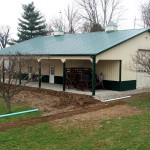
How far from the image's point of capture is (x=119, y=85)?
18.5m

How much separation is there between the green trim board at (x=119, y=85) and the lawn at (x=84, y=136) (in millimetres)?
7655

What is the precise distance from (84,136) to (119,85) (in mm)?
10059

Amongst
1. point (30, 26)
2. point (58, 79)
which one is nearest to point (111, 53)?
point (58, 79)

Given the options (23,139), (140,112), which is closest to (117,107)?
(140,112)

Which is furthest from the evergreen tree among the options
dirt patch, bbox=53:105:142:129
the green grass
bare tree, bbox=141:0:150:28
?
dirt patch, bbox=53:105:142:129

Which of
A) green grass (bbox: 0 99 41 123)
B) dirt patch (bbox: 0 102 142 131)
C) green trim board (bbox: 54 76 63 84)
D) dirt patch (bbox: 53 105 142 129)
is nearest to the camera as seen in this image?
dirt patch (bbox: 53 105 142 129)

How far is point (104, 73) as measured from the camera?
63.8ft

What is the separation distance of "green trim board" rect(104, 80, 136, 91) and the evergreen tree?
108 ft

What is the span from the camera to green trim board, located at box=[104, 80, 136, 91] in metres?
18.5

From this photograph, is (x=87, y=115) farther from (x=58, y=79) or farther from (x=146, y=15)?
(x=146, y=15)

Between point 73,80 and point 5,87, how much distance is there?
639cm

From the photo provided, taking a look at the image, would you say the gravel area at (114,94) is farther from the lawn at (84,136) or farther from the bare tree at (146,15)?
the bare tree at (146,15)

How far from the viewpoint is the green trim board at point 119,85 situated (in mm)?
18531

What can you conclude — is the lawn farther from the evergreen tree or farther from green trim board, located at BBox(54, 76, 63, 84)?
the evergreen tree
